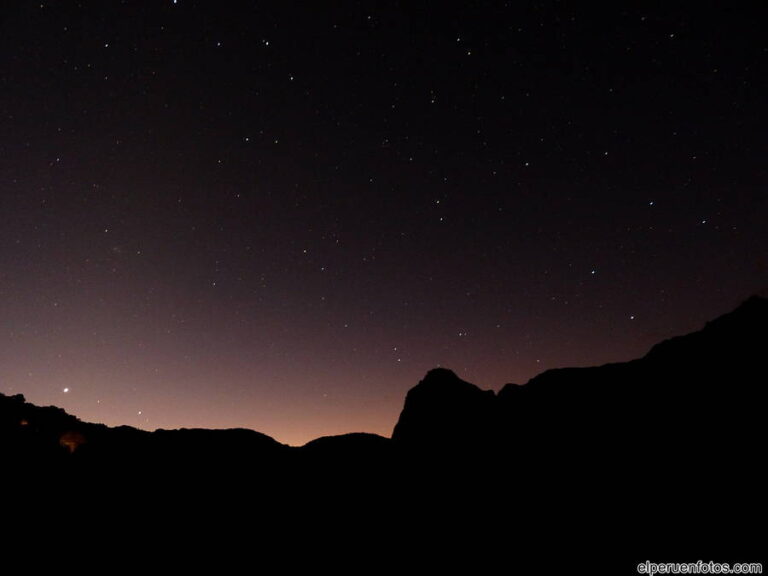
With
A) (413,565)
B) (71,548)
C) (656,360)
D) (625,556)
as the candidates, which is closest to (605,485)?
(625,556)

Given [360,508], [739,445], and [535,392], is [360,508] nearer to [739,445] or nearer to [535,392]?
[535,392]

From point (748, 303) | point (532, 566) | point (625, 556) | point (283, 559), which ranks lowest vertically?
point (283, 559)

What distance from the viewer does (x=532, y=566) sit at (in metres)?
Answer: 12.8

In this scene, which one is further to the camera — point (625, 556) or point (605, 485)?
point (605, 485)

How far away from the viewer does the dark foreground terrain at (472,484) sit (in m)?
11.9

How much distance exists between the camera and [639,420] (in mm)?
14625

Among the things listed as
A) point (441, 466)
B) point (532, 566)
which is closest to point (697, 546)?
point (532, 566)

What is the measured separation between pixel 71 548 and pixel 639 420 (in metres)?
23.2

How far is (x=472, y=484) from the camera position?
1742 centimetres

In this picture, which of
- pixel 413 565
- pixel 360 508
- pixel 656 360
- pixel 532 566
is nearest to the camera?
pixel 532 566

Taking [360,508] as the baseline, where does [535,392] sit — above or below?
above

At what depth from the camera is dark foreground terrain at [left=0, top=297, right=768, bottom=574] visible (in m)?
11.9

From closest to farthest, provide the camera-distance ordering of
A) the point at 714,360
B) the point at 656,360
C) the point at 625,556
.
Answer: the point at 625,556, the point at 714,360, the point at 656,360

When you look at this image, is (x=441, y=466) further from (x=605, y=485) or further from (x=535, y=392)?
(x=605, y=485)
